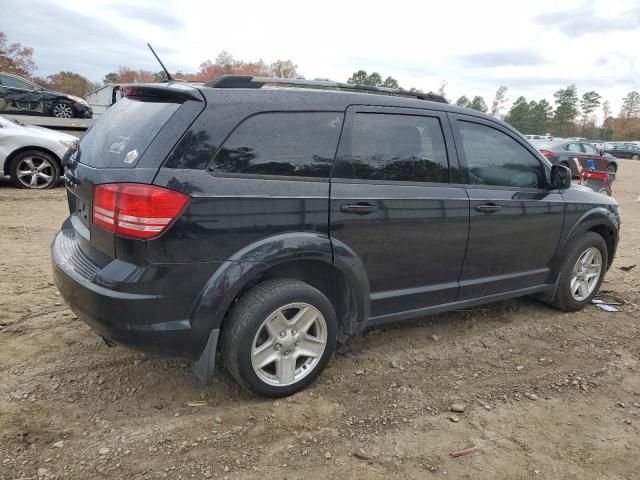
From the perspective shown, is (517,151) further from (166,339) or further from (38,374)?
(38,374)

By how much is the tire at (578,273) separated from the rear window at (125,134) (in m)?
3.58

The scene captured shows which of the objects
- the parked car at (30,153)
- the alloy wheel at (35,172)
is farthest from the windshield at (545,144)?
the alloy wheel at (35,172)

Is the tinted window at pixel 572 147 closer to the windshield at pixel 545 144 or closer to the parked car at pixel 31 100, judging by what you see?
the windshield at pixel 545 144

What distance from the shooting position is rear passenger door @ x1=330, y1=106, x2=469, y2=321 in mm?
2965

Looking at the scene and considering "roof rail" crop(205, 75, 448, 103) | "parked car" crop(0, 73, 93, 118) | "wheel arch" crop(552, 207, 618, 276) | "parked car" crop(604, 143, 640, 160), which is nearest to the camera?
"roof rail" crop(205, 75, 448, 103)

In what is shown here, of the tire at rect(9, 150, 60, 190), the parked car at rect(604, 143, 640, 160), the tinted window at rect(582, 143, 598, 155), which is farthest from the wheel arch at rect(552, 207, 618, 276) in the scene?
the parked car at rect(604, 143, 640, 160)

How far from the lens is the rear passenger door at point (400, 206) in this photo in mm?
2965

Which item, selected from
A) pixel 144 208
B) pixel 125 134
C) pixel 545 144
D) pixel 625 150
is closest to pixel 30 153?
pixel 125 134

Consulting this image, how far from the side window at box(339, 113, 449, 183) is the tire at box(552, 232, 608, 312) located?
5.72 feet

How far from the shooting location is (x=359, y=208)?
2941 millimetres

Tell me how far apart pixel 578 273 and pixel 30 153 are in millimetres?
8614

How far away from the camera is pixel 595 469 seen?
250 cm

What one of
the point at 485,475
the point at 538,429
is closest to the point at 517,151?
the point at 538,429

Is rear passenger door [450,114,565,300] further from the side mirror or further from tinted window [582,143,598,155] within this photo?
tinted window [582,143,598,155]
